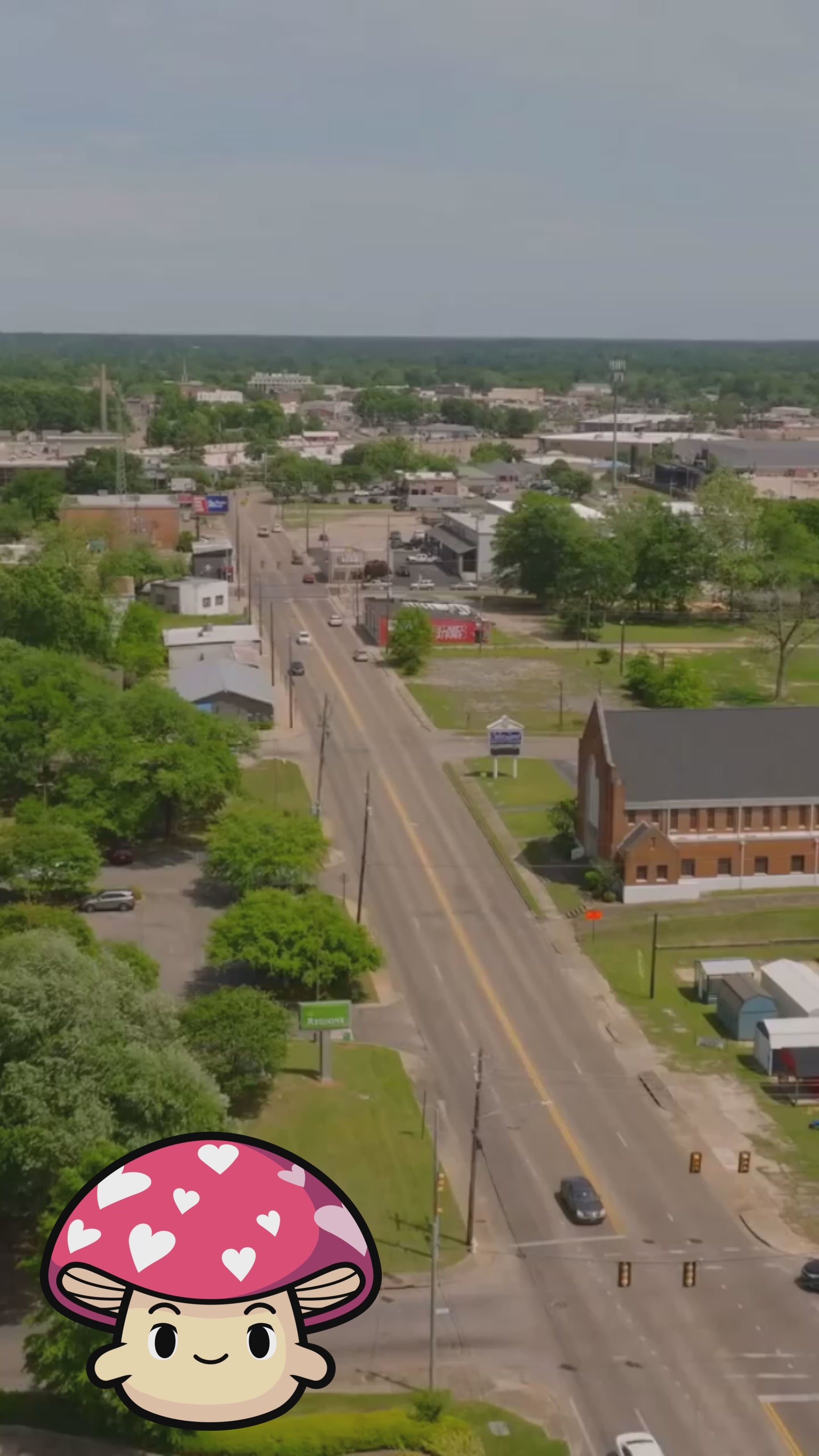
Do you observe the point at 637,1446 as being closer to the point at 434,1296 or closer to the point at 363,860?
the point at 434,1296

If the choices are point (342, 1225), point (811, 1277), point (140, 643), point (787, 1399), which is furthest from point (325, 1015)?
point (140, 643)

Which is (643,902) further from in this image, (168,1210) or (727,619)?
(727,619)

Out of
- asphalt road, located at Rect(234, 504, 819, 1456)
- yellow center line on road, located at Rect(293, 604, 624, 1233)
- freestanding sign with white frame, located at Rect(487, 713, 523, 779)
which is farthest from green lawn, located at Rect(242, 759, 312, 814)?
freestanding sign with white frame, located at Rect(487, 713, 523, 779)

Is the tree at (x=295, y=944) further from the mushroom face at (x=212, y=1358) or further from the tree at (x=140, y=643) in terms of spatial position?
the tree at (x=140, y=643)

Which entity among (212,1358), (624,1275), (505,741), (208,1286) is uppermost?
(208,1286)

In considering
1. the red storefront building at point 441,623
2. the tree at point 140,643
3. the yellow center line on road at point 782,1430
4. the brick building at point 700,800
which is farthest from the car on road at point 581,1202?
the red storefront building at point 441,623

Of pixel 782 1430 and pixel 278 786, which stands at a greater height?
pixel 278 786

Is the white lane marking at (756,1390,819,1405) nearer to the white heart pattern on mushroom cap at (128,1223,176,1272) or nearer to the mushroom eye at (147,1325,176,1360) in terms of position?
the mushroom eye at (147,1325,176,1360)

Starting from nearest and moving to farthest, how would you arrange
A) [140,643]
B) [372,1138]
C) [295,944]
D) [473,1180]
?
[473,1180]
[372,1138]
[295,944]
[140,643]
